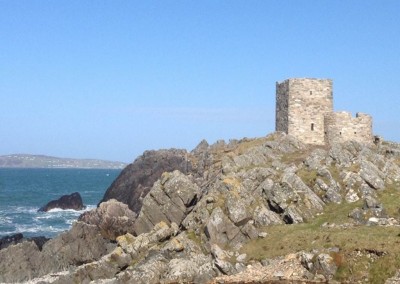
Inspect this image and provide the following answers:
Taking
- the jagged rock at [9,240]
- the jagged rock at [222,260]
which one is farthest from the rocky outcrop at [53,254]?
the jagged rock at [222,260]

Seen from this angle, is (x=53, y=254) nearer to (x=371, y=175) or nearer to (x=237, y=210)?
(x=237, y=210)

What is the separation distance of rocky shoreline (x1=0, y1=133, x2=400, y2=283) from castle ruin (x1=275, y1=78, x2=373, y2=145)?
197 centimetres

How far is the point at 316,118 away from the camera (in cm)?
6125

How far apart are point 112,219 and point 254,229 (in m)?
23.7

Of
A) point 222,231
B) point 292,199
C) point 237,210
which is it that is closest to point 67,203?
point 237,210

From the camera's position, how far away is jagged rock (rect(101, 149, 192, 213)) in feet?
253

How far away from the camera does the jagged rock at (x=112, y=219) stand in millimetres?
58500

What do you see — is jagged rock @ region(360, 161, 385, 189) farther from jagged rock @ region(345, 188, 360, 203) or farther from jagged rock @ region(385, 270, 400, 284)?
jagged rock @ region(385, 270, 400, 284)

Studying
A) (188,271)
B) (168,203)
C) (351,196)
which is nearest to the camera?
(188,271)

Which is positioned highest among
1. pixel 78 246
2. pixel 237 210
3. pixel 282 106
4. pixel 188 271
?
pixel 282 106

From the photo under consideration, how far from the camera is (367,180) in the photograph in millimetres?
48344

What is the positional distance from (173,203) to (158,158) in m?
38.1

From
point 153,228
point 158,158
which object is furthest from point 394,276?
point 158,158

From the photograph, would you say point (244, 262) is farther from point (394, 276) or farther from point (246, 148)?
point (246, 148)
